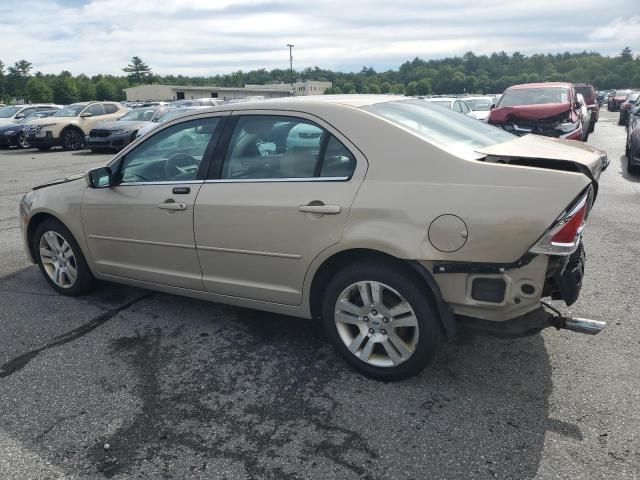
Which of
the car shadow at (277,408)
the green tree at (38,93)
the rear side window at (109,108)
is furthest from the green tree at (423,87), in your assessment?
the car shadow at (277,408)

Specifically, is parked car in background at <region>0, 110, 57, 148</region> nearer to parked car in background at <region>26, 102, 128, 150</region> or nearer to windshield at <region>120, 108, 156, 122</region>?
parked car in background at <region>26, 102, 128, 150</region>

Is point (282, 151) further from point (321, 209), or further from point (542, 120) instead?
point (542, 120)

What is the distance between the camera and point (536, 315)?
292 cm

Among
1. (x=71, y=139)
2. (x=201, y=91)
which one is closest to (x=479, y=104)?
(x=71, y=139)

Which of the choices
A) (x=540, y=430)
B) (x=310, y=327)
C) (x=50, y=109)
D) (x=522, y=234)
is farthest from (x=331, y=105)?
(x=50, y=109)

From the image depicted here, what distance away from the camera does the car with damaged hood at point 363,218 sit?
2701 mm

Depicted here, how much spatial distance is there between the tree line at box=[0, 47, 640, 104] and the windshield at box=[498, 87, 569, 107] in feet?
263

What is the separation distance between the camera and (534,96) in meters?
11.8

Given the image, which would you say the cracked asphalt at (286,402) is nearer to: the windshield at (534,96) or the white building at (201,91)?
the windshield at (534,96)

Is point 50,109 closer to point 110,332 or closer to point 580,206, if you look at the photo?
point 110,332

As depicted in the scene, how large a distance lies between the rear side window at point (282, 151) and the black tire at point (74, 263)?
1830 mm

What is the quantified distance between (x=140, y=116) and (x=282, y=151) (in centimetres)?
1644

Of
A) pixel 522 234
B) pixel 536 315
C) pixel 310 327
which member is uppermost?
pixel 522 234

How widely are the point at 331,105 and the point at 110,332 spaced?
2.40 m
